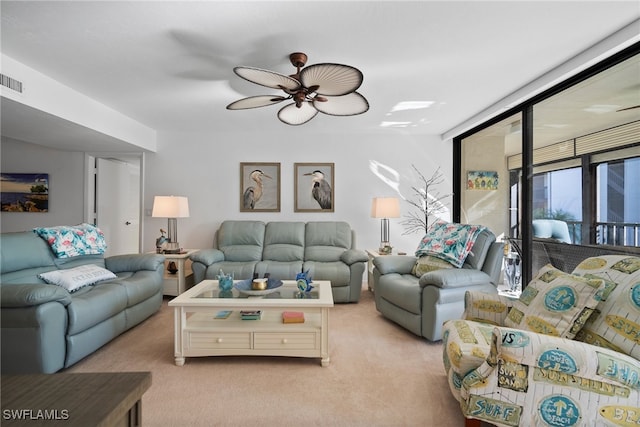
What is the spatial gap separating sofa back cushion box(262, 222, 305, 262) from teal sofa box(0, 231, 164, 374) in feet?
4.59

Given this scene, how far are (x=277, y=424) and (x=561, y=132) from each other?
10.9ft

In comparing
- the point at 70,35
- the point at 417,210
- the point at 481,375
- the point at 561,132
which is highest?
the point at 70,35

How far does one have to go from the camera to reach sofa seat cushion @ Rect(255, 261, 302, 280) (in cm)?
382

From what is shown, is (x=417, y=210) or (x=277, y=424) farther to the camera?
(x=417, y=210)

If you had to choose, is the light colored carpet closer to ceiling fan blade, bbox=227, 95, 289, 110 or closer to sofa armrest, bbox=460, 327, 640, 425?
sofa armrest, bbox=460, 327, 640, 425

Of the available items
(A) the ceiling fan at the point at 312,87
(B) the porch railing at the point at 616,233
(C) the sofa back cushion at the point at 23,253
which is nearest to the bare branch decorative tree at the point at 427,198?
(B) the porch railing at the point at 616,233

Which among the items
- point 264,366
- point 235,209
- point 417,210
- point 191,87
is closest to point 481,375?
point 264,366

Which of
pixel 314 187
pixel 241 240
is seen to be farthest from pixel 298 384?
pixel 314 187

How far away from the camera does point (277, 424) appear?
168 cm

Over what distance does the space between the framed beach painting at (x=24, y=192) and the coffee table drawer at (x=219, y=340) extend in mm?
4161

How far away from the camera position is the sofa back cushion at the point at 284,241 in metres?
4.26

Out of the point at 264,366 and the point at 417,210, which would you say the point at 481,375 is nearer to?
the point at 264,366

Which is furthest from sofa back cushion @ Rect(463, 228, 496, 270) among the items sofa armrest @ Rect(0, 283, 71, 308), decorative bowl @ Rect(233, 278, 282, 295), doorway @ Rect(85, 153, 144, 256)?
doorway @ Rect(85, 153, 144, 256)

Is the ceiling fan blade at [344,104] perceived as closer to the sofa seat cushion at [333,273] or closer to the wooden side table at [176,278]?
the sofa seat cushion at [333,273]
